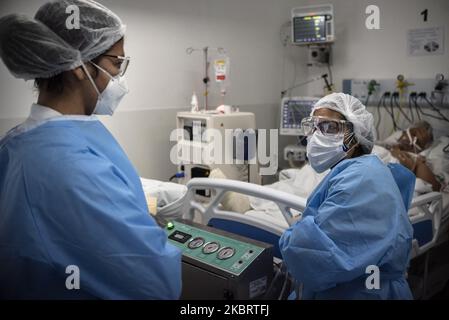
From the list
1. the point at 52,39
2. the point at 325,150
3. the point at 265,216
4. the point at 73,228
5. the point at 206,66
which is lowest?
the point at 265,216

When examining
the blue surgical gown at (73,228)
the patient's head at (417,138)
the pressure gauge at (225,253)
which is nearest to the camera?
the blue surgical gown at (73,228)

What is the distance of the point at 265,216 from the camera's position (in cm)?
176

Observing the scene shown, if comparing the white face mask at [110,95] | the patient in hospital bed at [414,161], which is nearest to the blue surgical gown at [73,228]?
the white face mask at [110,95]

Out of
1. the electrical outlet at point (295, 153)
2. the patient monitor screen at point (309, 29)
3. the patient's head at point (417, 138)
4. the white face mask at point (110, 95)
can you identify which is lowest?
the electrical outlet at point (295, 153)

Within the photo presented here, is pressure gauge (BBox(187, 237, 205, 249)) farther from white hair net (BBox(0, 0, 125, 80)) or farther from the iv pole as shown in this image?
the iv pole

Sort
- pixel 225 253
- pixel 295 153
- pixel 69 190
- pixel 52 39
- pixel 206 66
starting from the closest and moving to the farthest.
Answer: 1. pixel 69 190
2. pixel 52 39
3. pixel 225 253
4. pixel 206 66
5. pixel 295 153

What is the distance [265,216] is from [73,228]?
43.4 inches

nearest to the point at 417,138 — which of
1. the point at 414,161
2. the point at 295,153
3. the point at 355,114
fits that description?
the point at 414,161

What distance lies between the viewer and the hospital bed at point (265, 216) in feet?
4.73

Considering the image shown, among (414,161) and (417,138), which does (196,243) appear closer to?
(414,161)

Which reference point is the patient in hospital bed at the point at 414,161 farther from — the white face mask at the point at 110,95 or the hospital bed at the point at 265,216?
the white face mask at the point at 110,95

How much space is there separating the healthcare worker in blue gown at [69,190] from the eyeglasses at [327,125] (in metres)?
0.63
